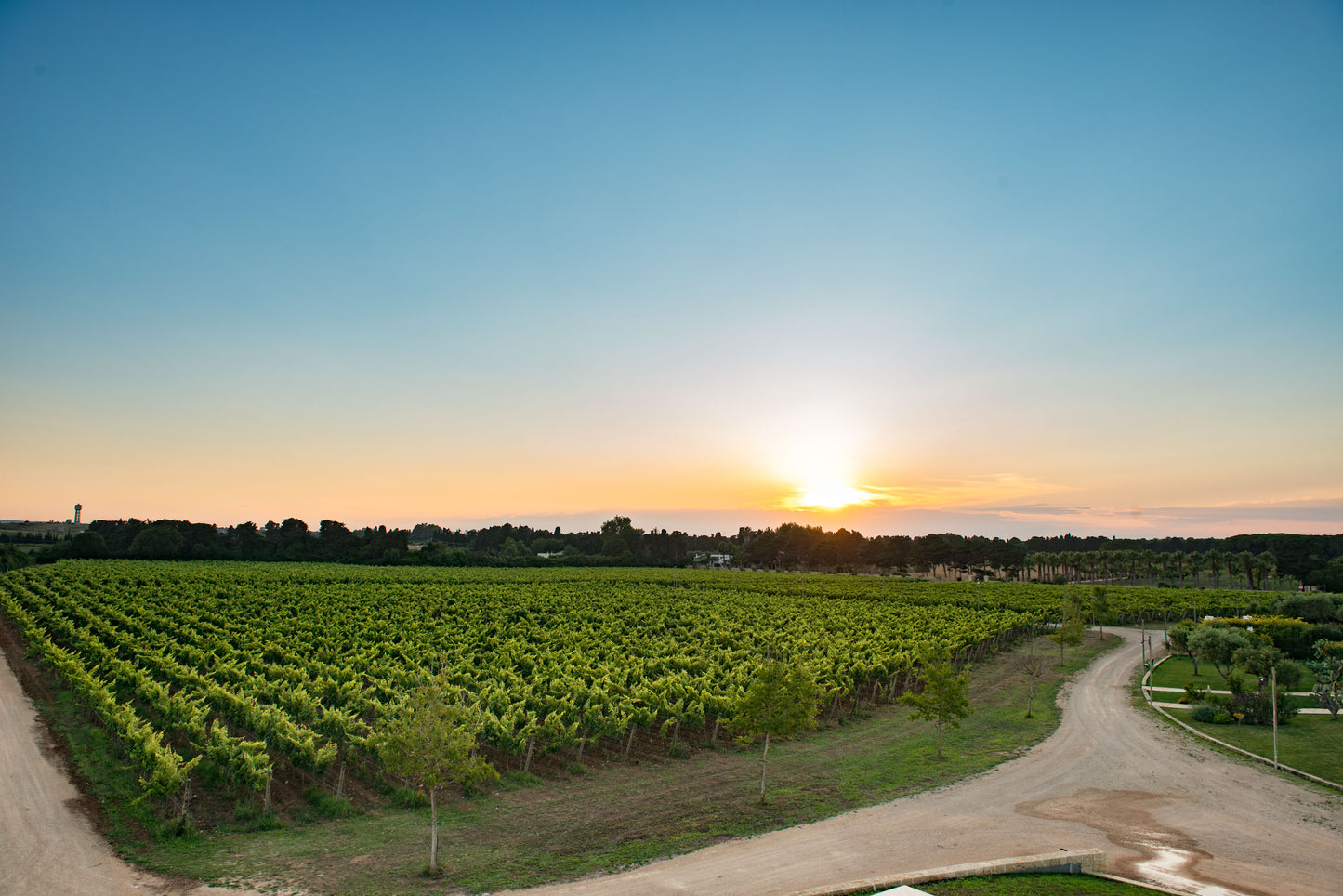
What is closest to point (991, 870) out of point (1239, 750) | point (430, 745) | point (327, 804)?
point (430, 745)

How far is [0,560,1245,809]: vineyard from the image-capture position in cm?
2723

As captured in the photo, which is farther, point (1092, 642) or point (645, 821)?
point (1092, 642)

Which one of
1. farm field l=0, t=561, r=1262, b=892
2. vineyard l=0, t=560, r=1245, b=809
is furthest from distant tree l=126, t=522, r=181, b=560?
farm field l=0, t=561, r=1262, b=892

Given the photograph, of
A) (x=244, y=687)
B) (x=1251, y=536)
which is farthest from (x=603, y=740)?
(x=1251, y=536)

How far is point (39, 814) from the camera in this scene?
20.7 meters

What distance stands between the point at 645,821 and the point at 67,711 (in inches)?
1116

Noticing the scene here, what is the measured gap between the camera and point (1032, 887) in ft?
52.6

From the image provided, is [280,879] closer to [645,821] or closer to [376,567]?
[645,821]

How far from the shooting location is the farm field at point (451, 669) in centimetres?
2314

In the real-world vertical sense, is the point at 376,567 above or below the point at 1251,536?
below

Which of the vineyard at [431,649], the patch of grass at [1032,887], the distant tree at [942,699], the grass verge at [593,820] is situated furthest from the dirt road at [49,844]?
the distant tree at [942,699]

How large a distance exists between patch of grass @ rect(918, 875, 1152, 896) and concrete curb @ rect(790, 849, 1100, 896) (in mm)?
157

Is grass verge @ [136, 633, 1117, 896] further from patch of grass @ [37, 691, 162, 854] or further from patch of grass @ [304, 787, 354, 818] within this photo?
patch of grass @ [37, 691, 162, 854]

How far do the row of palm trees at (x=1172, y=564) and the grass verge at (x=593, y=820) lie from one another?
155 m
